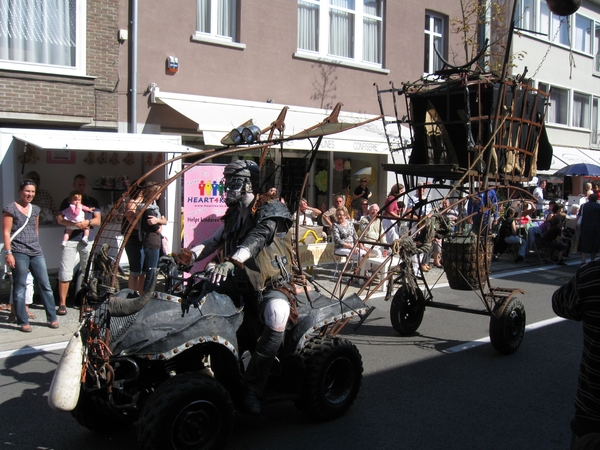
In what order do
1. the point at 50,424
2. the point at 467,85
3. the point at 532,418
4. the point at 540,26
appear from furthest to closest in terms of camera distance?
1. the point at 540,26
2. the point at 467,85
3. the point at 532,418
4. the point at 50,424

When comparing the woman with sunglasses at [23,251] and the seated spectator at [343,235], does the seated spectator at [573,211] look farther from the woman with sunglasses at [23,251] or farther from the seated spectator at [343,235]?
the woman with sunglasses at [23,251]

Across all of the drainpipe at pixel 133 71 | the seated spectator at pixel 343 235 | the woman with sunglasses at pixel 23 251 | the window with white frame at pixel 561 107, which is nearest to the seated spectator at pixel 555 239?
the seated spectator at pixel 343 235

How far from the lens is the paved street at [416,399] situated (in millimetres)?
4340

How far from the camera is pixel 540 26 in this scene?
21797mm

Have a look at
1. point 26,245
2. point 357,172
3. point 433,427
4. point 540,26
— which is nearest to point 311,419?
point 433,427

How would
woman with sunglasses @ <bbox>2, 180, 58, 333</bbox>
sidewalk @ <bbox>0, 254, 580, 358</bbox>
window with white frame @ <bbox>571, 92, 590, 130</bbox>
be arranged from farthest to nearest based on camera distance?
window with white frame @ <bbox>571, 92, 590, 130</bbox>, woman with sunglasses @ <bbox>2, 180, 58, 333</bbox>, sidewalk @ <bbox>0, 254, 580, 358</bbox>

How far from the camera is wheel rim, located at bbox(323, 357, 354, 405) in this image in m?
4.61

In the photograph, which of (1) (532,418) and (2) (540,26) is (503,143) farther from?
(2) (540,26)

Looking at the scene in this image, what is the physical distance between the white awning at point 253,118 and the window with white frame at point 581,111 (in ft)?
47.6

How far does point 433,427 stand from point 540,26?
68.4 ft

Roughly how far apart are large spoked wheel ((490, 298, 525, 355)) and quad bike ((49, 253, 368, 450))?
101 inches

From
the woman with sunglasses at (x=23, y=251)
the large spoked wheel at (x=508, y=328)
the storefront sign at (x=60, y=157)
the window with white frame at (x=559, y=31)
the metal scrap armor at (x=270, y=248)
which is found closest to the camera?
the metal scrap armor at (x=270, y=248)

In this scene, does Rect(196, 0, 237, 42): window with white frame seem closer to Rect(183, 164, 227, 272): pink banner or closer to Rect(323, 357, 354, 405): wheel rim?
Rect(183, 164, 227, 272): pink banner

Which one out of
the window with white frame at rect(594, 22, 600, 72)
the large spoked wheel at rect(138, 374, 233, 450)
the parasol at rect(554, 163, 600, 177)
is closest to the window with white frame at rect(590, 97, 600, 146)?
the window with white frame at rect(594, 22, 600, 72)
